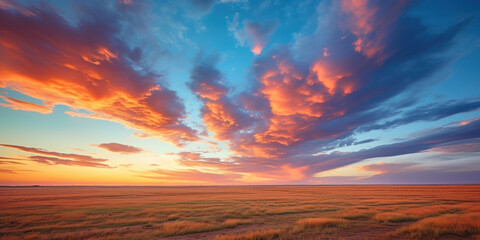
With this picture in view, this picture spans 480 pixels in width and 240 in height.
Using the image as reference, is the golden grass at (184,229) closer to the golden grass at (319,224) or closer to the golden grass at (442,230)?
the golden grass at (319,224)

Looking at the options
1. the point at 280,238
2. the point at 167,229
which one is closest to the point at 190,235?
the point at 167,229

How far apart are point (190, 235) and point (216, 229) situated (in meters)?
2.61

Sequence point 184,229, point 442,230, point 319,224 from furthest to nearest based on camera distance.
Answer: point 319,224 → point 184,229 → point 442,230

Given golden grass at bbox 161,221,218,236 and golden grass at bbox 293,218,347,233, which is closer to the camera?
golden grass at bbox 161,221,218,236

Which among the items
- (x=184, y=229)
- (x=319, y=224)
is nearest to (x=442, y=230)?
(x=319, y=224)

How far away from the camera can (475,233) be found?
13.7m

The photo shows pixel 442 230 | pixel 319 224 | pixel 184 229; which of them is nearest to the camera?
pixel 442 230

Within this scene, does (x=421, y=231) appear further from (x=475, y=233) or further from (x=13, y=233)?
(x=13, y=233)

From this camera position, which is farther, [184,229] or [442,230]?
[184,229]

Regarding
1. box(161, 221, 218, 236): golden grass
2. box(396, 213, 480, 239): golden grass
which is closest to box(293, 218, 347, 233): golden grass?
box(396, 213, 480, 239): golden grass

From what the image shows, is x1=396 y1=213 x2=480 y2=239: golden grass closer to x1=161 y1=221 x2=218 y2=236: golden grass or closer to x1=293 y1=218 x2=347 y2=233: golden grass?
x1=293 y1=218 x2=347 y2=233: golden grass

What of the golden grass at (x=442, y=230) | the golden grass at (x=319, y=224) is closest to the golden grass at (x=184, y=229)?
the golden grass at (x=319, y=224)

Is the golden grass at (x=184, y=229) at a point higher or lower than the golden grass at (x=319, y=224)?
lower

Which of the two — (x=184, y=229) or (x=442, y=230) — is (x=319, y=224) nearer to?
(x=442, y=230)
